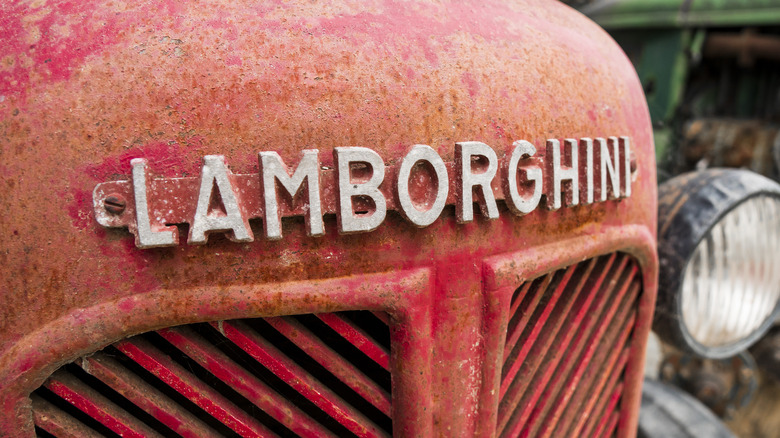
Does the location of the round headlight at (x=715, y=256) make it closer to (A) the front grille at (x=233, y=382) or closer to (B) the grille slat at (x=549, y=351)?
(B) the grille slat at (x=549, y=351)

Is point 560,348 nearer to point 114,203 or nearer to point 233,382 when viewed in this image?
point 233,382

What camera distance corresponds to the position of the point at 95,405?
0.73 m

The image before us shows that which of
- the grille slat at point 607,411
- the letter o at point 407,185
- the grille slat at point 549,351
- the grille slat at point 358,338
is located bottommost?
the grille slat at point 607,411

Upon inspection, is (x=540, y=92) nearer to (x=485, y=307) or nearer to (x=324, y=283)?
(x=485, y=307)

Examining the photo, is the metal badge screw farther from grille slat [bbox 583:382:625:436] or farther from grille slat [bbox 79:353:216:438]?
grille slat [bbox 583:382:625:436]

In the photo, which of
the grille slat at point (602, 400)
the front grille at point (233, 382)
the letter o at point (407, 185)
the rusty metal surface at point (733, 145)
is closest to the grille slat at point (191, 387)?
the front grille at point (233, 382)

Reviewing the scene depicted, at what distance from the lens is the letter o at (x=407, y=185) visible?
73 centimetres

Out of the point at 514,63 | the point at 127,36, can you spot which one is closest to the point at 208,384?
the point at 127,36

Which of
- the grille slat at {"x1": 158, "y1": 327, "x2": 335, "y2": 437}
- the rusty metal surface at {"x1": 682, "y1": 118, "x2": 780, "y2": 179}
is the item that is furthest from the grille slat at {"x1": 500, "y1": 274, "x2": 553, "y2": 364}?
the rusty metal surface at {"x1": 682, "y1": 118, "x2": 780, "y2": 179}

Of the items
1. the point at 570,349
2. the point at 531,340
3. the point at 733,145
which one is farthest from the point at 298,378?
the point at 733,145

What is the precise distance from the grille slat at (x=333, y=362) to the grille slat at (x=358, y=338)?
0.09 ft

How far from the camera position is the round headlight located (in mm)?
1370

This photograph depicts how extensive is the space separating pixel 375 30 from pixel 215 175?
294 millimetres

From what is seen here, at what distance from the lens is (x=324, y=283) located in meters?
0.75
